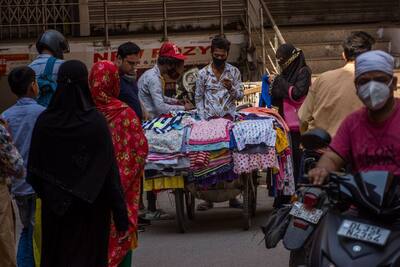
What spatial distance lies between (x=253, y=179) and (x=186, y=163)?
1.16 m

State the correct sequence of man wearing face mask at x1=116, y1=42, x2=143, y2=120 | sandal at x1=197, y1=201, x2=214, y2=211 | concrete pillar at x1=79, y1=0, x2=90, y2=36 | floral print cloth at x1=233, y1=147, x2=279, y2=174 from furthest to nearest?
concrete pillar at x1=79, y1=0, x2=90, y2=36, sandal at x1=197, y1=201, x2=214, y2=211, man wearing face mask at x1=116, y1=42, x2=143, y2=120, floral print cloth at x1=233, y1=147, x2=279, y2=174

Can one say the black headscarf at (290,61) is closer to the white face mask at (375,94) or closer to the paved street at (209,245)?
the paved street at (209,245)

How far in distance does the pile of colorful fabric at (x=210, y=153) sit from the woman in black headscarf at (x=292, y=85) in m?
1.10

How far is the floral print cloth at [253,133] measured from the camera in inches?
359

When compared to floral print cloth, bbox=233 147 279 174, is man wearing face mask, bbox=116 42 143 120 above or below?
above

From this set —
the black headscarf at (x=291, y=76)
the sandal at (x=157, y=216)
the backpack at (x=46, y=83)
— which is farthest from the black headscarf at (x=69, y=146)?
the sandal at (x=157, y=216)

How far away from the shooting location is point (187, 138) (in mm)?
9242

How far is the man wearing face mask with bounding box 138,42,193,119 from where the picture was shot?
1007 centimetres

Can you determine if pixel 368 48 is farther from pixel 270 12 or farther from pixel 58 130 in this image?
pixel 270 12

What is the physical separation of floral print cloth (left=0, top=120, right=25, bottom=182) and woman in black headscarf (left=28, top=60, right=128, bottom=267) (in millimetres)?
503

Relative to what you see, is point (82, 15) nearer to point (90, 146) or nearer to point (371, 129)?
point (90, 146)

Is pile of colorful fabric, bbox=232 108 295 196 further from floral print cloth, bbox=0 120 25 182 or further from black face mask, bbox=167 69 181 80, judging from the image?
floral print cloth, bbox=0 120 25 182

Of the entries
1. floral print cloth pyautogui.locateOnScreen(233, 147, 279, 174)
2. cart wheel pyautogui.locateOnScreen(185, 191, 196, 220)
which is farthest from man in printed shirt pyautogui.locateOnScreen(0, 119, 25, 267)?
cart wheel pyautogui.locateOnScreen(185, 191, 196, 220)

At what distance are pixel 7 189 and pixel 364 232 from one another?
307cm
